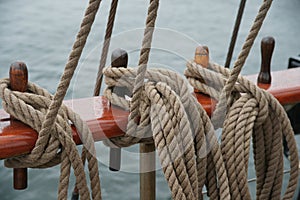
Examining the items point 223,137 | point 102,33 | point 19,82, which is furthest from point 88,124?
point 102,33

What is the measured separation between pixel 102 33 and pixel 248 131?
4495mm

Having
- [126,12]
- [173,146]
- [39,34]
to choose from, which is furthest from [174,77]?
[126,12]

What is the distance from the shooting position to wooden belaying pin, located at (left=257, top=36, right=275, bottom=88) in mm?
1089

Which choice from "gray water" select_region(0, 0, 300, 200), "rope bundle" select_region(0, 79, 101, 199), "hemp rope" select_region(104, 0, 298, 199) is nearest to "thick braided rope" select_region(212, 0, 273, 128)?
"hemp rope" select_region(104, 0, 298, 199)

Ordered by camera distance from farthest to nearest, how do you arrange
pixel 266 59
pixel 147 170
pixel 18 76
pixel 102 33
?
pixel 102 33, pixel 266 59, pixel 147 170, pixel 18 76

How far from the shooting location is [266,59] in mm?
1104

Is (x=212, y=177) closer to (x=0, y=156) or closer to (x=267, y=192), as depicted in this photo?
(x=267, y=192)

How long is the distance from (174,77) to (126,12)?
209 inches

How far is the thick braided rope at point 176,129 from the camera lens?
882 mm

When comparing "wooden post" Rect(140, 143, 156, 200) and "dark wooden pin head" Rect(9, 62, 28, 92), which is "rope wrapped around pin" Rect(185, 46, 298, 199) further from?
"dark wooden pin head" Rect(9, 62, 28, 92)

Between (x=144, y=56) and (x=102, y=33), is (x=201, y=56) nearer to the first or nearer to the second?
(x=144, y=56)

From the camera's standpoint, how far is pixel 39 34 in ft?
17.8

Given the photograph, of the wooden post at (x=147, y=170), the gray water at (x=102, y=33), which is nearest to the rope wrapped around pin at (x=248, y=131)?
the wooden post at (x=147, y=170)

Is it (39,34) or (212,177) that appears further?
(39,34)
